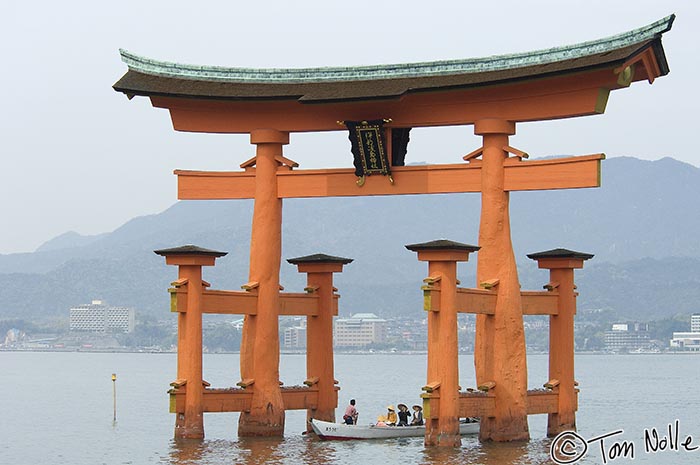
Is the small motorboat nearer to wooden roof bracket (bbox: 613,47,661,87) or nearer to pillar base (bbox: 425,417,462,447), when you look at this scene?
pillar base (bbox: 425,417,462,447)

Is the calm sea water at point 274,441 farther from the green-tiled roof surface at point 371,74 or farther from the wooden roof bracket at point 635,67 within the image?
the wooden roof bracket at point 635,67

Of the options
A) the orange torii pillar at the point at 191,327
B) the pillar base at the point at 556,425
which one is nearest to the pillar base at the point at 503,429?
the pillar base at the point at 556,425

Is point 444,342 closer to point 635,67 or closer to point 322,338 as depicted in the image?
point 322,338

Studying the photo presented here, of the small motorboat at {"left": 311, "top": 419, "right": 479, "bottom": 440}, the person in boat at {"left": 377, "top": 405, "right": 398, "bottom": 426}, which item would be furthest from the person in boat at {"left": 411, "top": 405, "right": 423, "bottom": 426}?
the person in boat at {"left": 377, "top": 405, "right": 398, "bottom": 426}

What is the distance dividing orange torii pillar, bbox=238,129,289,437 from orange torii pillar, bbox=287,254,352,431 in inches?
70.3

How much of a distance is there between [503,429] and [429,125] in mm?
7286

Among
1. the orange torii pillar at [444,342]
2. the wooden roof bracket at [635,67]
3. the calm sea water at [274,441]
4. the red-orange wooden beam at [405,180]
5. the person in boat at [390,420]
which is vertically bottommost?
the calm sea water at [274,441]

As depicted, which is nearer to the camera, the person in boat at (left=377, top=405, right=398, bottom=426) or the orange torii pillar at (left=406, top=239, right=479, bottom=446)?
the orange torii pillar at (left=406, top=239, right=479, bottom=446)

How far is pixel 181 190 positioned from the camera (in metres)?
35.7

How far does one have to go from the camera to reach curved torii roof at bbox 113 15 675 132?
31375 mm

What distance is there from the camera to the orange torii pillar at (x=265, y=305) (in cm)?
3481

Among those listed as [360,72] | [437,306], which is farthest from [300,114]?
[437,306]

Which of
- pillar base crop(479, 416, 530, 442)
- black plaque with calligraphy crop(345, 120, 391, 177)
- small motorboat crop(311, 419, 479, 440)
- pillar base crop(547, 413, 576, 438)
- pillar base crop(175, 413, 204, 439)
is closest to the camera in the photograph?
pillar base crop(479, 416, 530, 442)

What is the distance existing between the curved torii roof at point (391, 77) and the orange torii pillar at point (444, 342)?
398 centimetres
